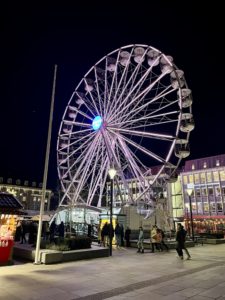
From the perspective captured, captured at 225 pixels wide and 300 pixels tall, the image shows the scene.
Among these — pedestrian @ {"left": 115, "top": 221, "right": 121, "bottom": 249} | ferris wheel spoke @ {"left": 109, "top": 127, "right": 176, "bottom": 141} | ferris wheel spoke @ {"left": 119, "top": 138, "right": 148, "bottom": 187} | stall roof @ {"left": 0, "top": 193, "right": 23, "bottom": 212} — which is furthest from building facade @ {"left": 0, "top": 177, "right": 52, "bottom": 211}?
stall roof @ {"left": 0, "top": 193, "right": 23, "bottom": 212}

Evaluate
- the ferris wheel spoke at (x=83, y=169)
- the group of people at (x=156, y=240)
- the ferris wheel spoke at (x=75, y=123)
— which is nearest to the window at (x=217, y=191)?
the ferris wheel spoke at (x=83, y=169)

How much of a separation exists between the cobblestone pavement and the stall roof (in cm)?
268

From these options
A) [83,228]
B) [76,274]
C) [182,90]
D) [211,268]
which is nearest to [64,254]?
[76,274]

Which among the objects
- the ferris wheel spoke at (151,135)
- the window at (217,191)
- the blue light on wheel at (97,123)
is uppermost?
the blue light on wheel at (97,123)

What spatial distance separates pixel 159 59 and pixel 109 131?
27.2 feet

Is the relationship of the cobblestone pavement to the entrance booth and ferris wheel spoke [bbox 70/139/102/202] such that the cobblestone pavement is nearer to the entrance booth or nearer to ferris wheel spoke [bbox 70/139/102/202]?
the entrance booth

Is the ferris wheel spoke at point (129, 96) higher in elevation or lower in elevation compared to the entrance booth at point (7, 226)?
higher

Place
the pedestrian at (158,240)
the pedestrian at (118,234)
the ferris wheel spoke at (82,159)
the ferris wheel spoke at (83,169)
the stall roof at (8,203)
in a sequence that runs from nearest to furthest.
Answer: the stall roof at (8,203), the pedestrian at (158,240), the pedestrian at (118,234), the ferris wheel spoke at (82,159), the ferris wheel spoke at (83,169)

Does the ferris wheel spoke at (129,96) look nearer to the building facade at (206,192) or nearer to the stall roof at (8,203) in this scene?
the stall roof at (8,203)

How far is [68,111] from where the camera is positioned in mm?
35156

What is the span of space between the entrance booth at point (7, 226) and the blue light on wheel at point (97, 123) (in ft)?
51.1

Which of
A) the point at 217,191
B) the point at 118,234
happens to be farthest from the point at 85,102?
the point at 217,191

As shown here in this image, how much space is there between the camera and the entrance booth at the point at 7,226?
42.6 feet

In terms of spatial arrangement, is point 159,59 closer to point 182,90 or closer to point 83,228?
point 182,90
